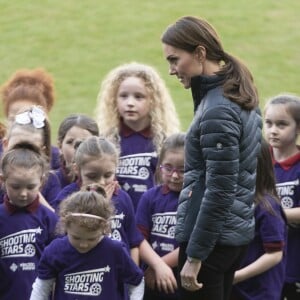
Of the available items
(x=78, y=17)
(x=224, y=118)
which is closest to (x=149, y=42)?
Answer: (x=78, y=17)

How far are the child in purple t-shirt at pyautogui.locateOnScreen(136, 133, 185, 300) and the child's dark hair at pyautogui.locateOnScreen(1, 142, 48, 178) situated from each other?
0.63 meters

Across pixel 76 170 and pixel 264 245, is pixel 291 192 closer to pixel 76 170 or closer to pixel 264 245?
pixel 264 245

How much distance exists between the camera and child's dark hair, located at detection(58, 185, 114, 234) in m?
5.02

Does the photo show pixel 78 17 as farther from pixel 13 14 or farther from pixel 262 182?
pixel 262 182

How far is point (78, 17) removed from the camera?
1591cm

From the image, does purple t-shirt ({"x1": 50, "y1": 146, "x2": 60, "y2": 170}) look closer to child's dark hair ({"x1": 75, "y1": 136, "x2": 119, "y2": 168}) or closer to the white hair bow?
the white hair bow

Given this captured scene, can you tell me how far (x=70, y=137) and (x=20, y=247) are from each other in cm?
108

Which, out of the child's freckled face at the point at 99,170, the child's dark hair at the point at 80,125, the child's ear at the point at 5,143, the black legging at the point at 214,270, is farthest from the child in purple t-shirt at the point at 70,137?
the black legging at the point at 214,270

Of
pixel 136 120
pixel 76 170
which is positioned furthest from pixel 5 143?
pixel 136 120

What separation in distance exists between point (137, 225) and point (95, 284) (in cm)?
73

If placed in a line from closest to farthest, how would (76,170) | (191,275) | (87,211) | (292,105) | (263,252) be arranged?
(191,275) < (87,211) < (76,170) < (263,252) < (292,105)

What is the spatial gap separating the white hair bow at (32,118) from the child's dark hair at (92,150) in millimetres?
508

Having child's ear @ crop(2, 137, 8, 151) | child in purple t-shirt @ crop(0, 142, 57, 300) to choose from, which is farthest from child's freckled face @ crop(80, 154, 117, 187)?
child's ear @ crop(2, 137, 8, 151)

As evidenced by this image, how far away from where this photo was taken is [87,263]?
16.8 ft
